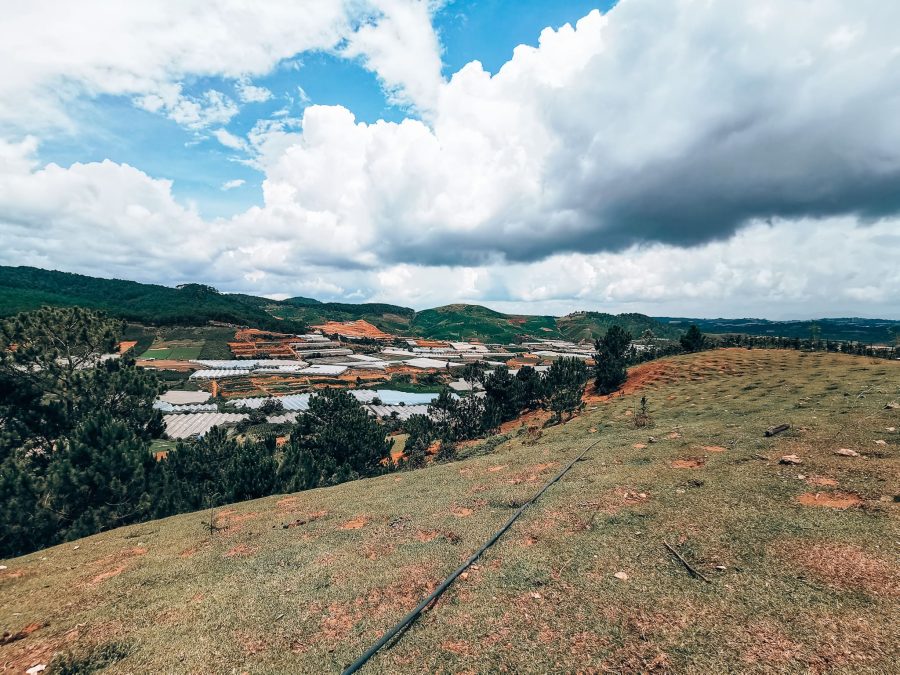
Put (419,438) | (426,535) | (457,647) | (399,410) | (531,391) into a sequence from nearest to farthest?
(457,647) → (426,535) → (419,438) → (531,391) → (399,410)

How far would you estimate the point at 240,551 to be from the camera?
13133 millimetres

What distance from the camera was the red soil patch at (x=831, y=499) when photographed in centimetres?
1047

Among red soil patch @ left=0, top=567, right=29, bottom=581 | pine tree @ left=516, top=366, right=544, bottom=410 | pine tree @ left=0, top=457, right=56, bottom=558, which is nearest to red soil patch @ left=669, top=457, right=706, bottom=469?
red soil patch @ left=0, top=567, right=29, bottom=581

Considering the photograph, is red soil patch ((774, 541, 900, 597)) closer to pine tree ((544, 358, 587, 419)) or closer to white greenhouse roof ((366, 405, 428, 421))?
pine tree ((544, 358, 587, 419))

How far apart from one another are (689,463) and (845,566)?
800 centimetres

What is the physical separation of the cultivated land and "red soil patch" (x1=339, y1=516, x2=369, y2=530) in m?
0.10

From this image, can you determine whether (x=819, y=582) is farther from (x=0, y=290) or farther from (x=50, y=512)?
(x=0, y=290)

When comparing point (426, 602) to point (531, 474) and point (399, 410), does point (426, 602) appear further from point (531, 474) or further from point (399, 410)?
point (399, 410)

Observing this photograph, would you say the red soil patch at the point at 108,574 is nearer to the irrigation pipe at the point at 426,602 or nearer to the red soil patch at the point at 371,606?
the red soil patch at the point at 371,606

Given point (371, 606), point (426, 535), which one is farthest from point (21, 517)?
point (371, 606)

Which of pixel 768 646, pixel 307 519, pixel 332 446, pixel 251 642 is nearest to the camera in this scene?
pixel 768 646

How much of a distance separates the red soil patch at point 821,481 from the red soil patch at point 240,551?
61.0 feet

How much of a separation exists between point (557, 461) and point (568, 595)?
11573 millimetres

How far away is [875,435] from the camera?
49.8 ft
